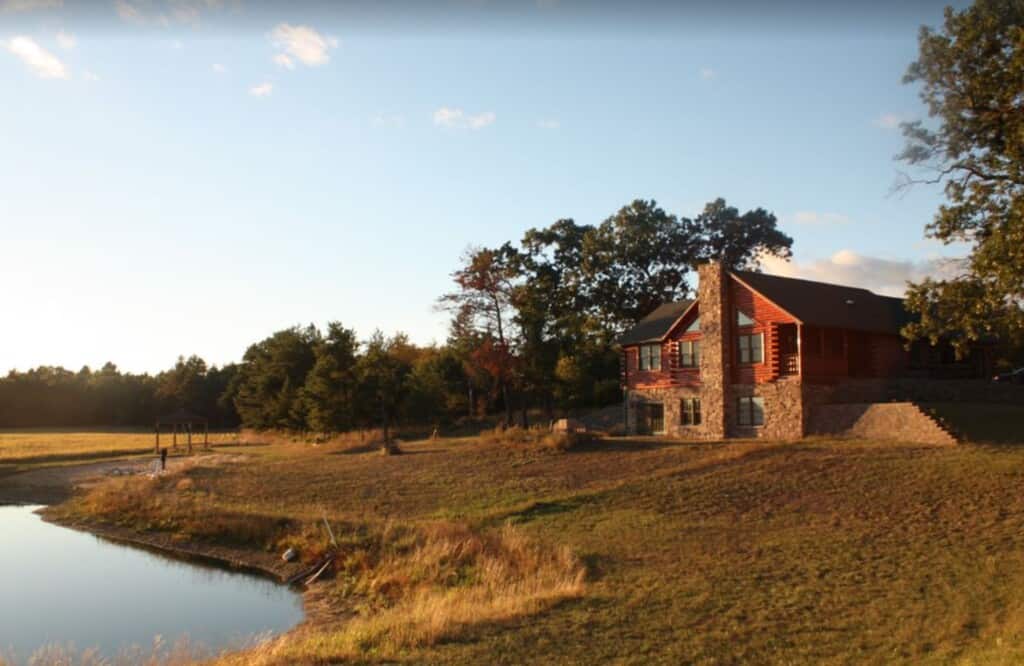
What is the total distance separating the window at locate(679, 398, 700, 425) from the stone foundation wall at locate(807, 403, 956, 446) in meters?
7.01

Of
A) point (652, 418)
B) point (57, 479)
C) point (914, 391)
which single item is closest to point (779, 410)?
point (914, 391)

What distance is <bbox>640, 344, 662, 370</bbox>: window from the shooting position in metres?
46.2

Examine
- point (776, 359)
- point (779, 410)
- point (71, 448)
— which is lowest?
point (71, 448)

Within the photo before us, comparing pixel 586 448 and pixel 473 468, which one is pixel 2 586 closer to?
pixel 473 468

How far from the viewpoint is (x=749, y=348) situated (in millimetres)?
39750

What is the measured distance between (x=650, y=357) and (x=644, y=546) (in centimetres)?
2692

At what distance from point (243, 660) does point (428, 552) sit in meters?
8.74

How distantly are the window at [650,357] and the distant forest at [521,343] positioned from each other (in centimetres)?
585

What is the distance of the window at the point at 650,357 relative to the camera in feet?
152

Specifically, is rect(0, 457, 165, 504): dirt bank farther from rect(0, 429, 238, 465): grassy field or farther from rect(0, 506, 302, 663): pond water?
rect(0, 506, 302, 663): pond water

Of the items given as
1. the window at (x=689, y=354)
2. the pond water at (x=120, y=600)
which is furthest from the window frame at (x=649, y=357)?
the pond water at (x=120, y=600)

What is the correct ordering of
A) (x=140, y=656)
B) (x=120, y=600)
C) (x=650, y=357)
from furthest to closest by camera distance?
1. (x=650, y=357)
2. (x=120, y=600)
3. (x=140, y=656)

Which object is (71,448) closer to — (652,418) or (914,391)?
(652,418)

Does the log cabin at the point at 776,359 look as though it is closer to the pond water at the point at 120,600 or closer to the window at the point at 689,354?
the window at the point at 689,354
